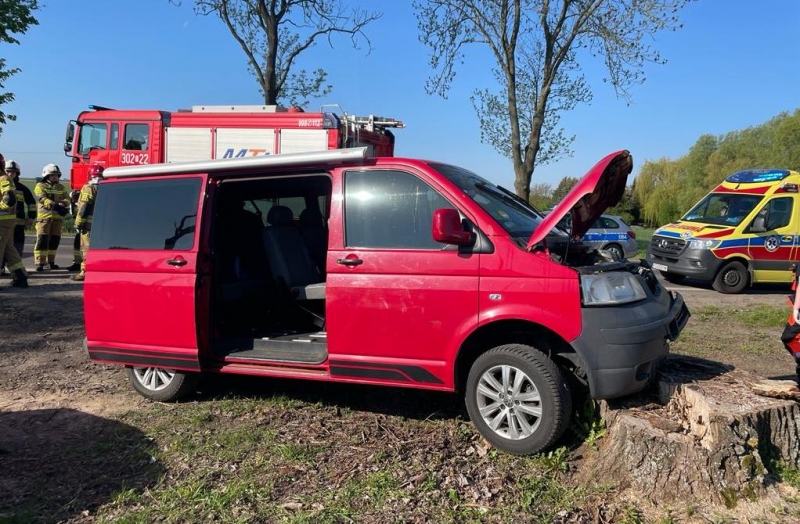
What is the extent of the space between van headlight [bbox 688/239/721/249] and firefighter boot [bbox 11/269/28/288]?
12416mm

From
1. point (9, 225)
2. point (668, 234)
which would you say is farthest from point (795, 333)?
point (9, 225)

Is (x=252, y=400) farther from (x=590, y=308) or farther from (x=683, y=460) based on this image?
(x=683, y=460)

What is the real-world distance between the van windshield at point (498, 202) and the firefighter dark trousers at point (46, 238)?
33.6ft

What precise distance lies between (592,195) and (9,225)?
31.1 ft

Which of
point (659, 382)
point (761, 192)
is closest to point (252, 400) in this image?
point (659, 382)

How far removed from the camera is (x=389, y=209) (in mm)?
4191

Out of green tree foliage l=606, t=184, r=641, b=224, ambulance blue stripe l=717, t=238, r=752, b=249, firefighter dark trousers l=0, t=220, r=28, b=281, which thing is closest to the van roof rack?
firefighter dark trousers l=0, t=220, r=28, b=281

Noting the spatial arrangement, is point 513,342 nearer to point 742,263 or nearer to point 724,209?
point 742,263

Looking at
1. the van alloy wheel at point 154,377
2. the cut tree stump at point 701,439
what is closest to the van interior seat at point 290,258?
the van alloy wheel at point 154,377

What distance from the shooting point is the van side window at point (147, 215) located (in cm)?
484

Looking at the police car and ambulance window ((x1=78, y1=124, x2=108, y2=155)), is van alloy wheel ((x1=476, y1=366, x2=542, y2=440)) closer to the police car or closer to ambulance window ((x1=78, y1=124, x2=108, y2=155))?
the police car

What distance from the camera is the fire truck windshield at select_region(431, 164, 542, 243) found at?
4.09 meters

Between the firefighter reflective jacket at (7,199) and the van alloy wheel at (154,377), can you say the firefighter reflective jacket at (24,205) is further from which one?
the van alloy wheel at (154,377)

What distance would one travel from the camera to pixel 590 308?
11.7 feet
